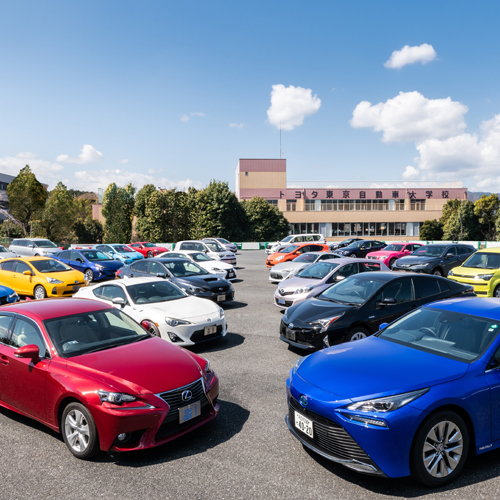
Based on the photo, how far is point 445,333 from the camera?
4598mm

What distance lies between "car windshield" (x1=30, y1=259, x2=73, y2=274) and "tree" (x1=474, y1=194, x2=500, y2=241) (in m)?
54.8

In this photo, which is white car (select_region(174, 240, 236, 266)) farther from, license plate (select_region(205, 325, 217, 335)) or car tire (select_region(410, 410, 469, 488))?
car tire (select_region(410, 410, 469, 488))

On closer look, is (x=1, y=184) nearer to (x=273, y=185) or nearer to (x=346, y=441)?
(x=273, y=185)

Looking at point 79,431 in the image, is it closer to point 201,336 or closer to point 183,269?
point 201,336

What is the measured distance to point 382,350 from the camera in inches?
178

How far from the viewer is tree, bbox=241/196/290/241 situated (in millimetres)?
59781

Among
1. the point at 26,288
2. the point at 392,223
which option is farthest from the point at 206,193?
the point at 26,288

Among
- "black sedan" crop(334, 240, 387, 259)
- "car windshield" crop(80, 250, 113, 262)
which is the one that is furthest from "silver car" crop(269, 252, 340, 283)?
"black sedan" crop(334, 240, 387, 259)

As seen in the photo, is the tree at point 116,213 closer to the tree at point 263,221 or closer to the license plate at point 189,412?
the tree at point 263,221

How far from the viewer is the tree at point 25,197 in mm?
46000

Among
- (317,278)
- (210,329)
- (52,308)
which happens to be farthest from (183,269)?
(52,308)

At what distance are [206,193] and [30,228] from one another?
2210 cm

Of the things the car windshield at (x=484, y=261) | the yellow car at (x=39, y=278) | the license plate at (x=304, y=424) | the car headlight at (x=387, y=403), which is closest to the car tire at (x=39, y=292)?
the yellow car at (x=39, y=278)

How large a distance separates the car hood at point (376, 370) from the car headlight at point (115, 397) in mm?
1757
